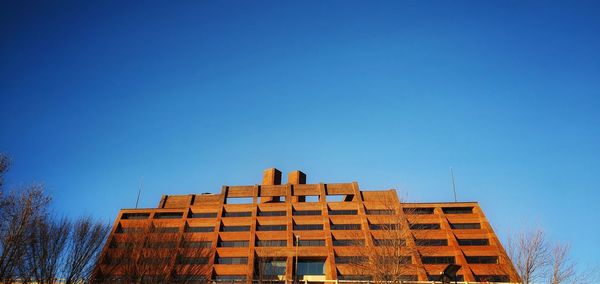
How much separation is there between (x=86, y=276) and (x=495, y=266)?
51.7m

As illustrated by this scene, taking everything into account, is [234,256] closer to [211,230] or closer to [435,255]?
[211,230]

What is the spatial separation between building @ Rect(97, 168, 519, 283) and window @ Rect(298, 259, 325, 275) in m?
0.15

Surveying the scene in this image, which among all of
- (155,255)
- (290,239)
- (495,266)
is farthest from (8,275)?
(495,266)

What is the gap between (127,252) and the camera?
28.5 meters

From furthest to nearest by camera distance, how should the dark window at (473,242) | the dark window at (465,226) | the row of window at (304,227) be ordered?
the dark window at (465,226) → the row of window at (304,227) → the dark window at (473,242)

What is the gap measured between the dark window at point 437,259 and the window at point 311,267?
15243 mm

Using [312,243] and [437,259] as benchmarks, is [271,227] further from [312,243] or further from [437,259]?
[437,259]

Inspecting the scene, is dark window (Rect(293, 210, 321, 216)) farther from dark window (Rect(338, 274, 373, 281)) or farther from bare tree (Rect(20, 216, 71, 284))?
bare tree (Rect(20, 216, 71, 284))

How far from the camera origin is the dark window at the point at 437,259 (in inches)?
2035

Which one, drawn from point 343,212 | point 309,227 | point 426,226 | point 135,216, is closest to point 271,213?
point 309,227

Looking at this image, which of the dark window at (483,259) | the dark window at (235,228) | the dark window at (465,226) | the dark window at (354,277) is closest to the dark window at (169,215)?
the dark window at (235,228)

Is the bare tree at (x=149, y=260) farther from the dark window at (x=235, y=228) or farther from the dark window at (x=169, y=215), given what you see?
the dark window at (x=169, y=215)

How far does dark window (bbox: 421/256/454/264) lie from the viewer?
170 feet

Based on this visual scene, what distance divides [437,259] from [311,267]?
753 inches
